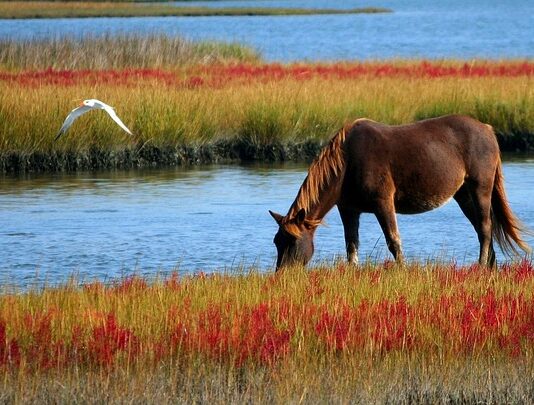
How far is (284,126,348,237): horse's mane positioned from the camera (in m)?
8.75

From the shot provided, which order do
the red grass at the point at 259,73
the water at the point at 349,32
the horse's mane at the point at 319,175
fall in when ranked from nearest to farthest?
the horse's mane at the point at 319,175
the red grass at the point at 259,73
the water at the point at 349,32

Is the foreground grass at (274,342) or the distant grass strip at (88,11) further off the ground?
the foreground grass at (274,342)

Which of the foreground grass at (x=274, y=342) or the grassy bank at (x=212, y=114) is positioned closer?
the foreground grass at (x=274, y=342)

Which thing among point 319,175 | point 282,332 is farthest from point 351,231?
point 282,332

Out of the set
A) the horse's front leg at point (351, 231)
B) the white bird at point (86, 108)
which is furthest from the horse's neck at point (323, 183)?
the white bird at point (86, 108)

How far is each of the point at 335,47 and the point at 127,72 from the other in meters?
30.7

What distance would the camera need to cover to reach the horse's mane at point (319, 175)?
28.7 feet

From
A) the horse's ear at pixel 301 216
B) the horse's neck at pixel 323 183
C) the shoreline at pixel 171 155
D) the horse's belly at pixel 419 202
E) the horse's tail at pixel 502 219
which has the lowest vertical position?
the shoreline at pixel 171 155

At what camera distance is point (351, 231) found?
30.2 ft

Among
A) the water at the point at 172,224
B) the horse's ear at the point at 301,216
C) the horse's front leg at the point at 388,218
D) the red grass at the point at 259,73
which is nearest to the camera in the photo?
the horse's ear at the point at 301,216

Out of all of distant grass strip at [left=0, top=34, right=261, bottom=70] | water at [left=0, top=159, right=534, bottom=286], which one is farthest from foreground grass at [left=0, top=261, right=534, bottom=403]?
distant grass strip at [left=0, top=34, right=261, bottom=70]

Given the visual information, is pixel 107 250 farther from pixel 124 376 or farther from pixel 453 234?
pixel 124 376

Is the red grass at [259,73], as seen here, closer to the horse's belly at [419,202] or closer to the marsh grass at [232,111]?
the marsh grass at [232,111]

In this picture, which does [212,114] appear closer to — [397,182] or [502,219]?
[502,219]
